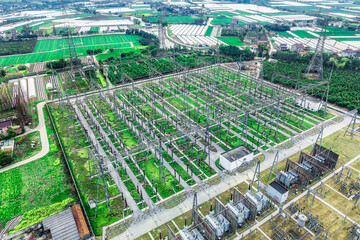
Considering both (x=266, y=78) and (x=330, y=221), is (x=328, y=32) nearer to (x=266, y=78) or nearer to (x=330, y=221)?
(x=266, y=78)

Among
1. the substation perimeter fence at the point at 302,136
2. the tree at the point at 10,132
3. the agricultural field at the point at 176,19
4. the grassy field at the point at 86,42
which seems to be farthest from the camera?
the agricultural field at the point at 176,19

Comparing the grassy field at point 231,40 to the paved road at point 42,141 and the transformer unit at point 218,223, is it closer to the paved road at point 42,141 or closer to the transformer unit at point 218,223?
the paved road at point 42,141

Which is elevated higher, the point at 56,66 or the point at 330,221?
the point at 56,66

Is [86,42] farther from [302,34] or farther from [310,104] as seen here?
[302,34]

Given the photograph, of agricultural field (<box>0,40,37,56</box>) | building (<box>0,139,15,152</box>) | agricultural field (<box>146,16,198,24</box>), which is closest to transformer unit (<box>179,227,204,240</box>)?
building (<box>0,139,15,152</box>)

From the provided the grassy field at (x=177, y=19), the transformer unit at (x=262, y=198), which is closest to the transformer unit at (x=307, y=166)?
the transformer unit at (x=262, y=198)

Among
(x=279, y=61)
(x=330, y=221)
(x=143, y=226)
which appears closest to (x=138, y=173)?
(x=143, y=226)

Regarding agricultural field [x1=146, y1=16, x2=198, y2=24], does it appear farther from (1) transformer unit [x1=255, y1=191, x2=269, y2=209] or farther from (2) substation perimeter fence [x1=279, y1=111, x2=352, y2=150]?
(1) transformer unit [x1=255, y1=191, x2=269, y2=209]
